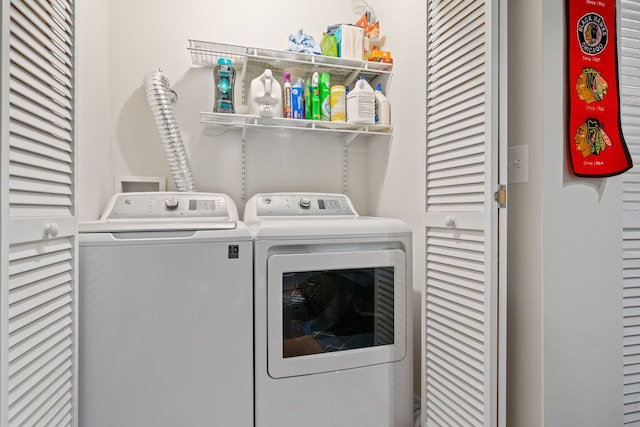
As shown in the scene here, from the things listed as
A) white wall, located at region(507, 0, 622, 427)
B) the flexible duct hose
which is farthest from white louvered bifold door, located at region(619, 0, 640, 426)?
the flexible duct hose

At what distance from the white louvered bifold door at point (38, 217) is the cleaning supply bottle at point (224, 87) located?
81cm

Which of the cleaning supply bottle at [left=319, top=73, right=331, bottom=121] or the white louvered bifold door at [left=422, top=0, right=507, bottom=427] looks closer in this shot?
the white louvered bifold door at [left=422, top=0, right=507, bottom=427]

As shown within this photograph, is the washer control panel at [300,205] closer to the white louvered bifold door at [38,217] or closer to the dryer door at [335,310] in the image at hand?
the dryer door at [335,310]

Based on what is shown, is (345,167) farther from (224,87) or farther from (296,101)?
(224,87)

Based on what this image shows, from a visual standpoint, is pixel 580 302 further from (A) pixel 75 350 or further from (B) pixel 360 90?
(A) pixel 75 350

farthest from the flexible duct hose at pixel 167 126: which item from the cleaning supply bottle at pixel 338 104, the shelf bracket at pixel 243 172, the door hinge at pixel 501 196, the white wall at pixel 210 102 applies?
the door hinge at pixel 501 196

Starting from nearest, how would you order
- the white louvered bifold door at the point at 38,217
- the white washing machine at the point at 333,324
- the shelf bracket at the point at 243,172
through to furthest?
the white louvered bifold door at the point at 38,217, the white washing machine at the point at 333,324, the shelf bracket at the point at 243,172

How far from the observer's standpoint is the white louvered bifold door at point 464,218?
3.78 ft

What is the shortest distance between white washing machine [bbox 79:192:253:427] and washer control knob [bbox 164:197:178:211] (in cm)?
28

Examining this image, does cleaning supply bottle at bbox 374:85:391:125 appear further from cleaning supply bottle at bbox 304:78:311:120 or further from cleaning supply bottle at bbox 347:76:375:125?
cleaning supply bottle at bbox 304:78:311:120

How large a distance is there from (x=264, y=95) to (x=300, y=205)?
0.66 m

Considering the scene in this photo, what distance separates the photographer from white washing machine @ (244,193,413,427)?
1.46 meters

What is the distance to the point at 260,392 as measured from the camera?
1.44 metres

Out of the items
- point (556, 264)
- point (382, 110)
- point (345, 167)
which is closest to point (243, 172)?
point (345, 167)
